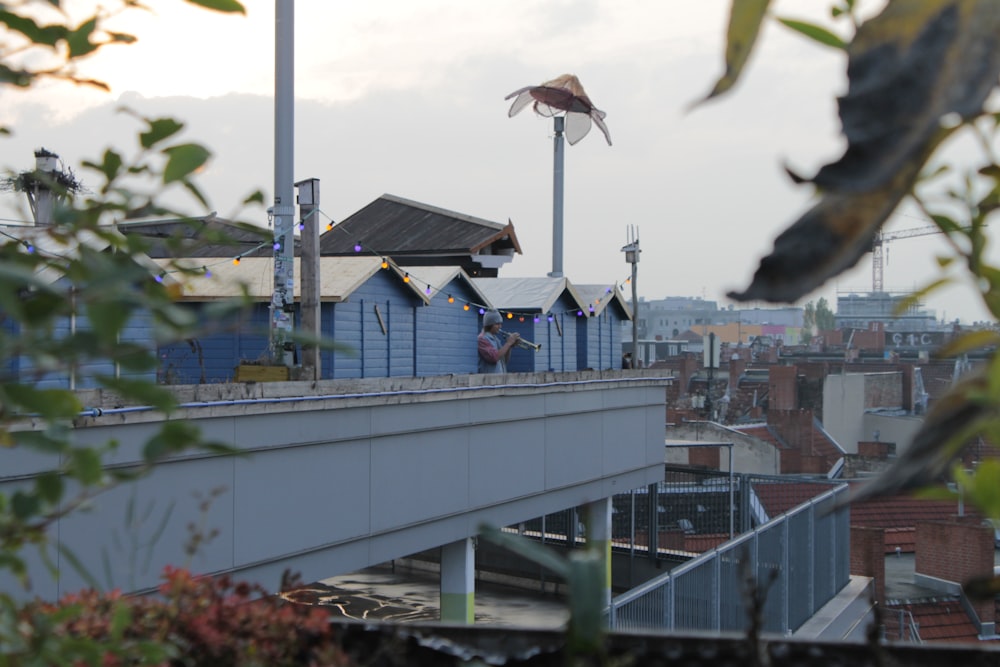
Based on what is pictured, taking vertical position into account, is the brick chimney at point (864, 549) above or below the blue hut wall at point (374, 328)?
below

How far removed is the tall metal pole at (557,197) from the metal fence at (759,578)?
5.50 m

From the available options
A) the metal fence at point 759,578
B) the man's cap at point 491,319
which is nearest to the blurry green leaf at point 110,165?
the metal fence at point 759,578

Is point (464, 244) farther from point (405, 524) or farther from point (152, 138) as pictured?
point (152, 138)

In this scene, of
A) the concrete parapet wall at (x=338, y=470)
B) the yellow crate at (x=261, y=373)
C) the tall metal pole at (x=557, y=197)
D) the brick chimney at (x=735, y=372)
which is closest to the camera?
the concrete parapet wall at (x=338, y=470)

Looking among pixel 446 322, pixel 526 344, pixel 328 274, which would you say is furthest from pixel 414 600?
pixel 328 274

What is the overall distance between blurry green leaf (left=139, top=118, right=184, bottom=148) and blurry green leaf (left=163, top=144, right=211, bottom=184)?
1.8 inches

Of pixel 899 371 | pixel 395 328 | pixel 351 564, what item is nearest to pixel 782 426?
pixel 899 371

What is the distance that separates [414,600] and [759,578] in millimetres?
10373

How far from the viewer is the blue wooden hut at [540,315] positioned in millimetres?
18938

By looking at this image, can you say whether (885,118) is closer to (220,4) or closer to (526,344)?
(220,4)

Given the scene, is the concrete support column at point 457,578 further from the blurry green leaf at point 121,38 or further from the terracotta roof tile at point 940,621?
the blurry green leaf at point 121,38

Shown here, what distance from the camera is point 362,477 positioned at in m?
11.9

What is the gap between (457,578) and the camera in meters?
14.2

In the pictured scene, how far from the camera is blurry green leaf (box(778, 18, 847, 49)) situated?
46.4 inches
